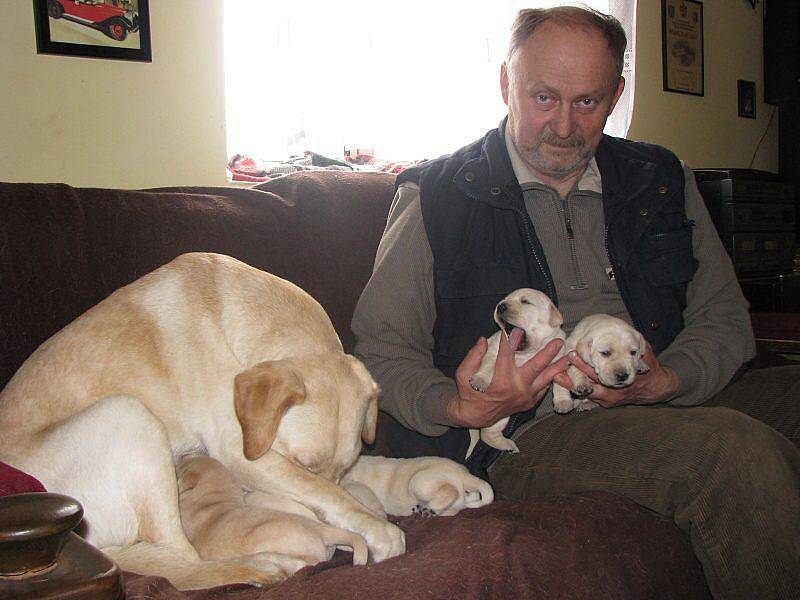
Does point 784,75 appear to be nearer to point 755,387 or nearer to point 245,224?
point 755,387

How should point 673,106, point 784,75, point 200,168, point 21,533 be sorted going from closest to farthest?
point 21,533, point 200,168, point 673,106, point 784,75

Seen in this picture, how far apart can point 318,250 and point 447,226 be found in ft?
1.28

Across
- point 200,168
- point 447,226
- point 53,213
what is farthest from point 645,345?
point 200,168

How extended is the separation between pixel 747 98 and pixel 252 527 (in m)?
4.91

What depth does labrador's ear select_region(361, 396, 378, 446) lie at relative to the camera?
1.71 m

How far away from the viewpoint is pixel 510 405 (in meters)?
1.83

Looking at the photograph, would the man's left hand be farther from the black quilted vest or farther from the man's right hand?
the black quilted vest

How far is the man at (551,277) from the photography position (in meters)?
1.86

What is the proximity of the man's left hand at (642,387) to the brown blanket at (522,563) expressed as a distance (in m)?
0.29

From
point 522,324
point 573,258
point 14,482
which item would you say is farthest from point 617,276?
point 14,482

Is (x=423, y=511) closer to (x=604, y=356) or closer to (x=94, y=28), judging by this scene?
(x=604, y=356)

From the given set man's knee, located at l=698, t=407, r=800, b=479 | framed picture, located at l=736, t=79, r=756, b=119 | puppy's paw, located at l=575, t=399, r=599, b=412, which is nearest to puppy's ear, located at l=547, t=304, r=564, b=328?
puppy's paw, located at l=575, t=399, r=599, b=412

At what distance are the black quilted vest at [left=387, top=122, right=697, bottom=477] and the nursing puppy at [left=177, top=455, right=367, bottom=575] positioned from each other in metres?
0.64

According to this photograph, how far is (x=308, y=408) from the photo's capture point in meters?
1.50
